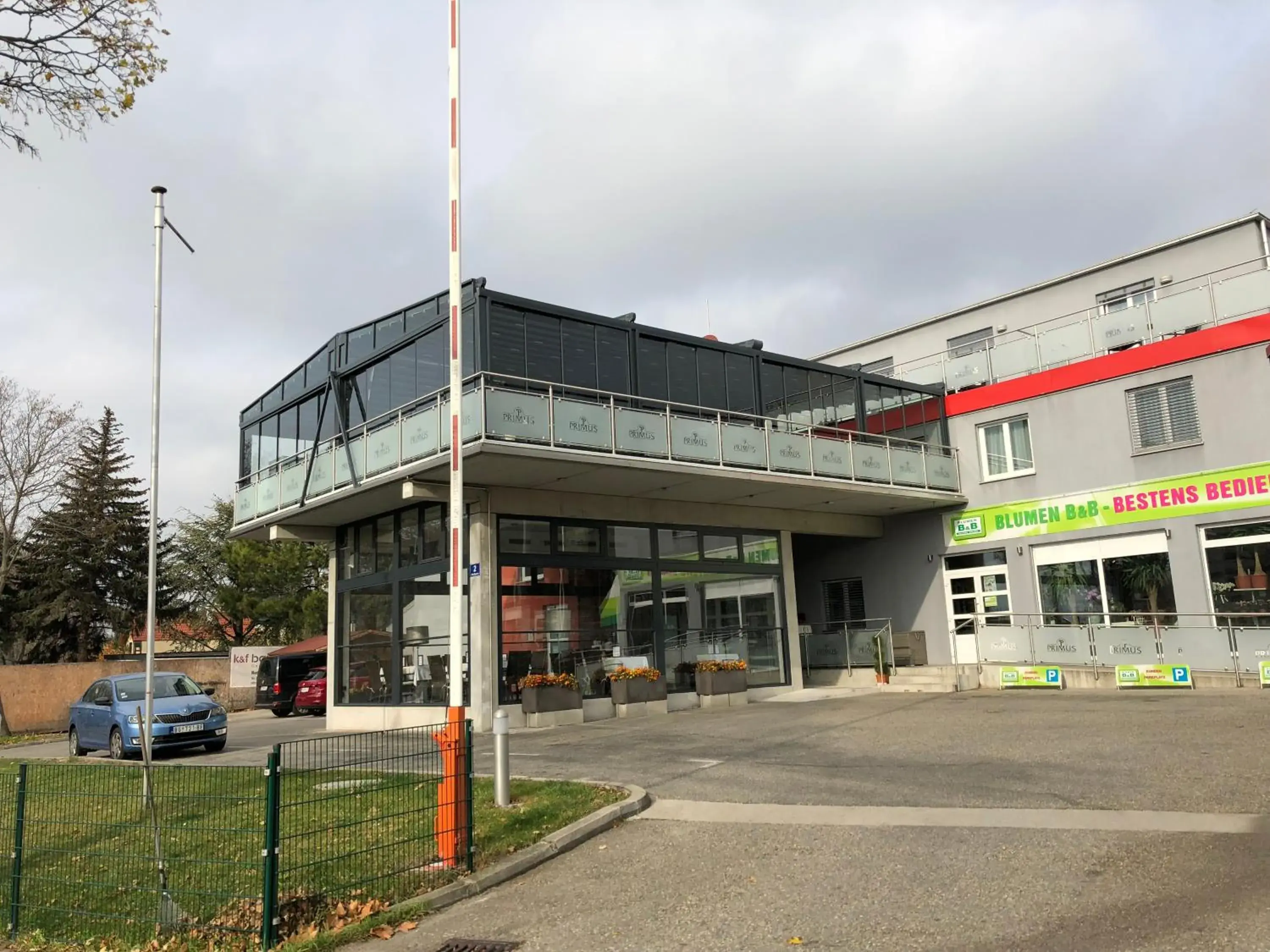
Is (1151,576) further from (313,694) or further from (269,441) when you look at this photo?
(313,694)

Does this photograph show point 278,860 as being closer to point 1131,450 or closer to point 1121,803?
point 1121,803

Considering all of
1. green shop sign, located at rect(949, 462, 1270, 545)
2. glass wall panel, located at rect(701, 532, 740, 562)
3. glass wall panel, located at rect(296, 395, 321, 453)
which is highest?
glass wall panel, located at rect(296, 395, 321, 453)

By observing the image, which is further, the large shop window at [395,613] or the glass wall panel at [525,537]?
the large shop window at [395,613]

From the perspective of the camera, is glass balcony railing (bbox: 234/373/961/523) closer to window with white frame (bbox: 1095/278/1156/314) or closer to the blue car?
the blue car

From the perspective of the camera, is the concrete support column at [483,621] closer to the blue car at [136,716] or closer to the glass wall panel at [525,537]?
the glass wall panel at [525,537]

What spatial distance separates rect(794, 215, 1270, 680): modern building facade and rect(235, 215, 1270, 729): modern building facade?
0.20 feet

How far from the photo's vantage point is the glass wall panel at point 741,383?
21.2 meters

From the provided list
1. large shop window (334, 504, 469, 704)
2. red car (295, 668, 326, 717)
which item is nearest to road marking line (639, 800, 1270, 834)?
large shop window (334, 504, 469, 704)

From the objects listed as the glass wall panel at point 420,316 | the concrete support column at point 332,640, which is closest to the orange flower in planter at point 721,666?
the concrete support column at point 332,640

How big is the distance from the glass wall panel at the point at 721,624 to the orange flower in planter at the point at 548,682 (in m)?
2.91

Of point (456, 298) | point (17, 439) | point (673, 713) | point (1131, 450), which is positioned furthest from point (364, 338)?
point (17, 439)

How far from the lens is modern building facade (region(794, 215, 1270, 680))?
19.4 metres

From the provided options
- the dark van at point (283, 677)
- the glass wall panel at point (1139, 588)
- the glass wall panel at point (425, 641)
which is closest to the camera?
the glass wall panel at point (425, 641)

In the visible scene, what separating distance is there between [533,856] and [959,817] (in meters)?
3.50
